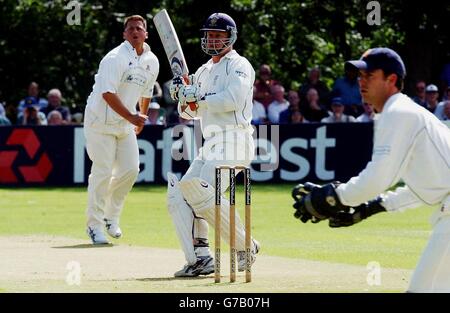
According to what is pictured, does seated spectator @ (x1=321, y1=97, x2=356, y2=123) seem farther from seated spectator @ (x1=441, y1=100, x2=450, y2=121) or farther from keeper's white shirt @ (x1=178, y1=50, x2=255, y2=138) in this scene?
keeper's white shirt @ (x1=178, y1=50, x2=255, y2=138)

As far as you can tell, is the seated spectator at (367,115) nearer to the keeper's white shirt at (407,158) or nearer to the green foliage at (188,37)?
the green foliage at (188,37)

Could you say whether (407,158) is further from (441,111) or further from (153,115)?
(153,115)

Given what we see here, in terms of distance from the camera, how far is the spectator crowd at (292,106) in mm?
22219

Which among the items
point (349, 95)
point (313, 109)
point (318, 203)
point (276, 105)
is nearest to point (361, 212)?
point (318, 203)

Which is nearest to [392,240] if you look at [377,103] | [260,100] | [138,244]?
[138,244]

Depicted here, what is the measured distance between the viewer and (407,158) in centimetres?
716

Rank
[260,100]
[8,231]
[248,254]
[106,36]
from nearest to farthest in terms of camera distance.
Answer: [248,254]
[8,231]
[260,100]
[106,36]

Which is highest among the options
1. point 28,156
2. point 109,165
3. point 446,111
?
point 109,165

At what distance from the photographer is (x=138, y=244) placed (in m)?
13.5

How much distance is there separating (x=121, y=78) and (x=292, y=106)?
9.21m

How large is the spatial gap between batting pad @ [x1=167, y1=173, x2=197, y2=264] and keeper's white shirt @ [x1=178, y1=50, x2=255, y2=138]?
57 centimetres

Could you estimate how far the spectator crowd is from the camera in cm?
2222
